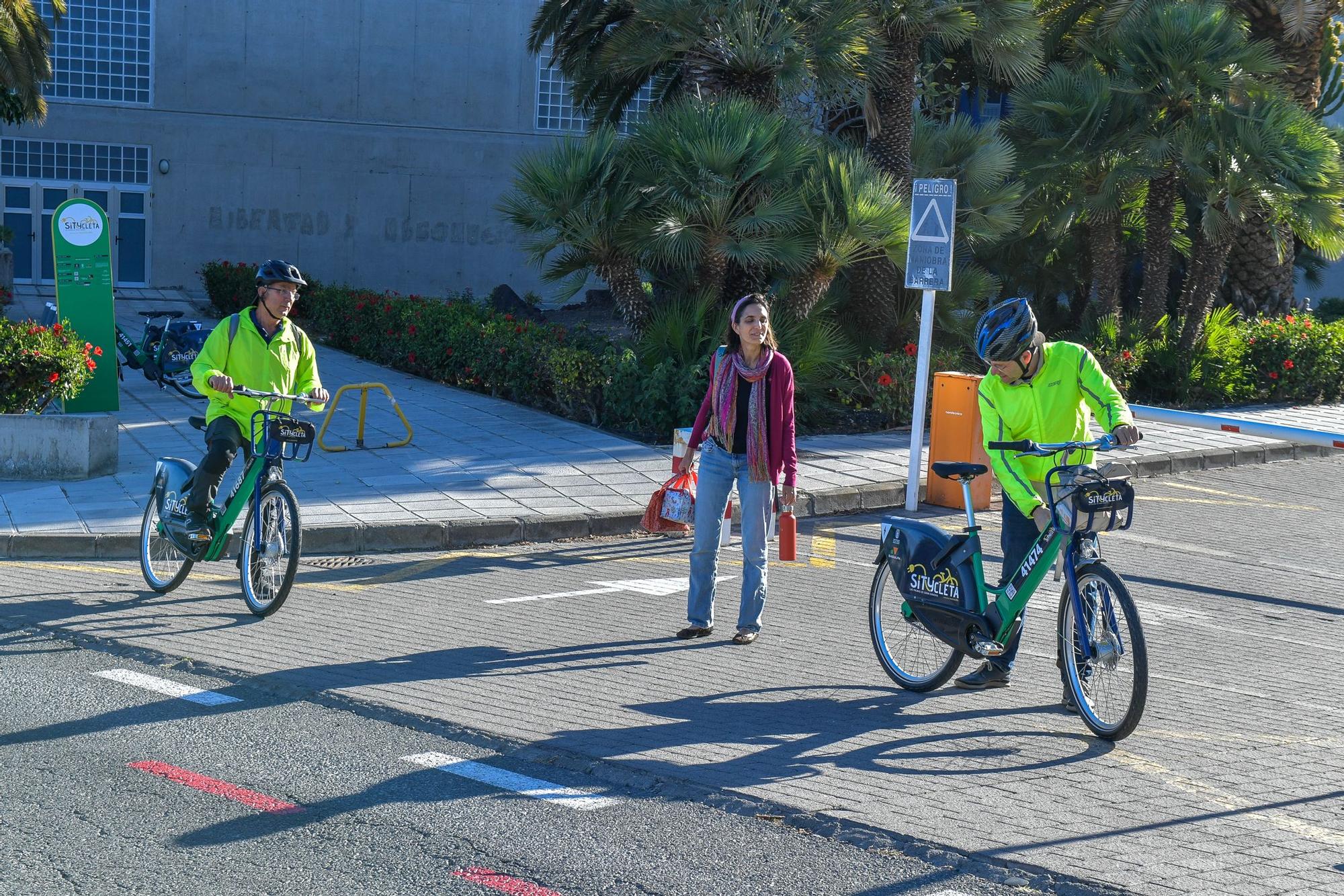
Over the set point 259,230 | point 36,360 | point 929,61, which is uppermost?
point 929,61

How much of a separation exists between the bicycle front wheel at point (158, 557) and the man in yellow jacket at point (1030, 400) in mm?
4534

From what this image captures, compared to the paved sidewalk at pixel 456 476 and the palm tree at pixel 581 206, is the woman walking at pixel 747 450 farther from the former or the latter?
the palm tree at pixel 581 206

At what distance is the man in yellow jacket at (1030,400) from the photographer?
19.7ft

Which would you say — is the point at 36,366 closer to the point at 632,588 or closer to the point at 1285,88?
the point at 632,588

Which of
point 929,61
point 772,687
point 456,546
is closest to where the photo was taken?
point 772,687

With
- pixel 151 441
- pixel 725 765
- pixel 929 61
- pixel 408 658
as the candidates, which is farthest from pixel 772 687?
pixel 929 61

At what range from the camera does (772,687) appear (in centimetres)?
657

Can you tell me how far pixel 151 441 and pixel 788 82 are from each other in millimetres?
7663

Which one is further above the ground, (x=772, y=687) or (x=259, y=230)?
(x=259, y=230)

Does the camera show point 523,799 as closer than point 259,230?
Yes

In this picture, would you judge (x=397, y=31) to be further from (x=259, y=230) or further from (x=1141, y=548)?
(x=1141, y=548)

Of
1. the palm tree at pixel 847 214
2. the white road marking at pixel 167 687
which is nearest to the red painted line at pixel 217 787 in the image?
the white road marking at pixel 167 687

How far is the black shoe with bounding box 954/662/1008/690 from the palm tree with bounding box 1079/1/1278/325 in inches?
508

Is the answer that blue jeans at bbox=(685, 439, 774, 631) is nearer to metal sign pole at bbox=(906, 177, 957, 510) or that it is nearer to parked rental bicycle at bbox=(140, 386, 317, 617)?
parked rental bicycle at bbox=(140, 386, 317, 617)
